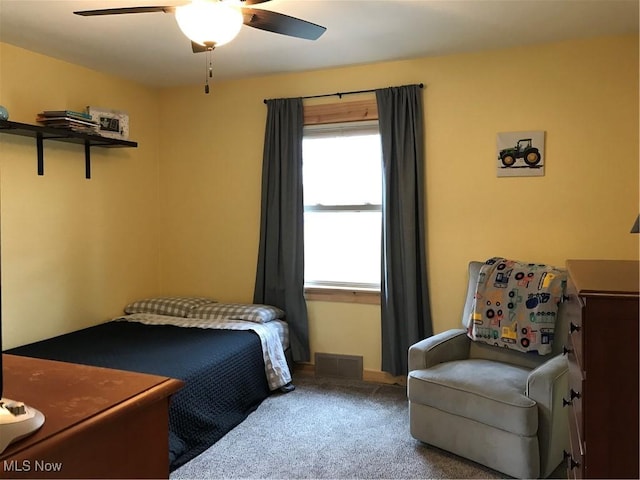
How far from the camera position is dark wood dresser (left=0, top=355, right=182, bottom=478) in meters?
0.88

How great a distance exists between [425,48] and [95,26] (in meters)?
1.99

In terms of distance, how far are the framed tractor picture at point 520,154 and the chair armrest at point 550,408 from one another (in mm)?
1355

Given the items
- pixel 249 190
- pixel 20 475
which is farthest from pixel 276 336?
pixel 20 475

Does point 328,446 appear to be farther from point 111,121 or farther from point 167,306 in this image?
point 111,121

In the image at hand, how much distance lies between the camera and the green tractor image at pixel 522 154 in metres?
3.34

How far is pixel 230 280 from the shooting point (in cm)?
429

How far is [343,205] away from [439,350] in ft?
4.65

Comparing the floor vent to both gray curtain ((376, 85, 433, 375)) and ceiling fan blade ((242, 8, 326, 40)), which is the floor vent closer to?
gray curtain ((376, 85, 433, 375))

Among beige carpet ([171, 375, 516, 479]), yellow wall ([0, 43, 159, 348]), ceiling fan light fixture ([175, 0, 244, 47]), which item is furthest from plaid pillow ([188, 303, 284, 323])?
ceiling fan light fixture ([175, 0, 244, 47])

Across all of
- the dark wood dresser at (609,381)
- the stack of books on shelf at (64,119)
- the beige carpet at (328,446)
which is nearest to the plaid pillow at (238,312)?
the beige carpet at (328,446)

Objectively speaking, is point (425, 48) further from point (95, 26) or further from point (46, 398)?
point (46, 398)

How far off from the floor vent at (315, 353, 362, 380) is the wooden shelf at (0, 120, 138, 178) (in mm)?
2145

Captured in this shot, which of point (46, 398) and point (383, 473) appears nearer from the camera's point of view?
point (46, 398)

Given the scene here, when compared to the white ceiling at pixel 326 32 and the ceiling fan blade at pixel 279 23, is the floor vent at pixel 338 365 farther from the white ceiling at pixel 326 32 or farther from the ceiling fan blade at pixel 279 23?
the ceiling fan blade at pixel 279 23
